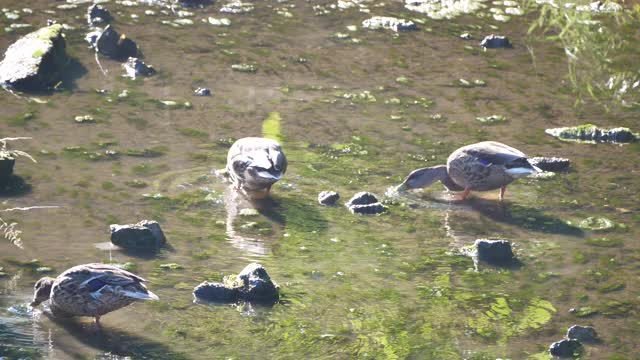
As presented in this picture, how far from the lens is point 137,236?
10867 mm

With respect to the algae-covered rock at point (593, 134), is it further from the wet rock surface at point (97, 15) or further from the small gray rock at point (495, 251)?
the wet rock surface at point (97, 15)

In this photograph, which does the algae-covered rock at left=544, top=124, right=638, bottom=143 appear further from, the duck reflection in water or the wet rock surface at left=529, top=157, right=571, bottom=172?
the duck reflection in water

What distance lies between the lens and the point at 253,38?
60.6 feet

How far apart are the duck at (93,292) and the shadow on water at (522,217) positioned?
14.4 ft

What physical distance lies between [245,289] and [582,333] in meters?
2.68

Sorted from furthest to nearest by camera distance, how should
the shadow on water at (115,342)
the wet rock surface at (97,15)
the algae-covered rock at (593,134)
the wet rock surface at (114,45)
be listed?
the wet rock surface at (97,15)
the wet rock surface at (114,45)
the algae-covered rock at (593,134)
the shadow on water at (115,342)

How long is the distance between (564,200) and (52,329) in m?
5.87

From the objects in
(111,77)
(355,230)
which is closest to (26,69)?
(111,77)

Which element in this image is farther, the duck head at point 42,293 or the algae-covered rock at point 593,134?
the algae-covered rock at point 593,134

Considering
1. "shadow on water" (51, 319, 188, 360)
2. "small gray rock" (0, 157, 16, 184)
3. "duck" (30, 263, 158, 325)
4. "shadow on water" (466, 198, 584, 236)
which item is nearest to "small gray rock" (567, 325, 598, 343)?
"shadow on water" (466, 198, 584, 236)

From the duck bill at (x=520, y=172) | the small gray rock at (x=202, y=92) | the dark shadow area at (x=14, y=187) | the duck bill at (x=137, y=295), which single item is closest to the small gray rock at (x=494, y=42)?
the small gray rock at (x=202, y=92)

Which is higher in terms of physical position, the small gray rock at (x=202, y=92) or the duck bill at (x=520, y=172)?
the duck bill at (x=520, y=172)

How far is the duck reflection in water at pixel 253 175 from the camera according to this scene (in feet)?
40.8

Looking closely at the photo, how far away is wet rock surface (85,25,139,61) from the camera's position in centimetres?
1703
